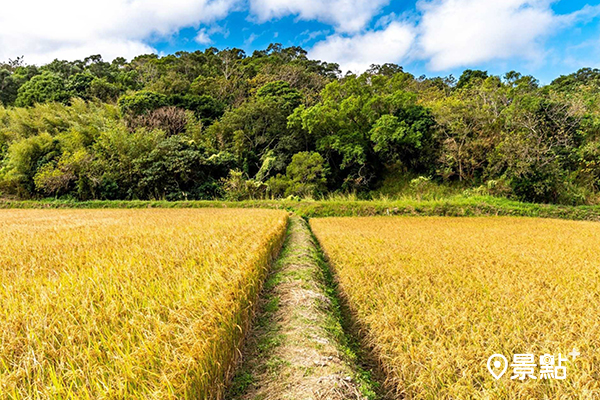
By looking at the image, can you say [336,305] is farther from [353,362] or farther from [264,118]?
[264,118]

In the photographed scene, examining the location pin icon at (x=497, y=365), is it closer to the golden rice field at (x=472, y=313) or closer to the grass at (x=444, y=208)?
the golden rice field at (x=472, y=313)

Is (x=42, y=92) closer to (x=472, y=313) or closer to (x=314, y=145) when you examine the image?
(x=314, y=145)

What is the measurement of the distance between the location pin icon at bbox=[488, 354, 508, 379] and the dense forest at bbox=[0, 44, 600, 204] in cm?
1253

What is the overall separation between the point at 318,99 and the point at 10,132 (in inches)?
775

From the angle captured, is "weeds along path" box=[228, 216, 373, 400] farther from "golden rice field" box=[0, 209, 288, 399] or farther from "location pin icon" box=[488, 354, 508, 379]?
"location pin icon" box=[488, 354, 508, 379]

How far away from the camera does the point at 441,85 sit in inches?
1076

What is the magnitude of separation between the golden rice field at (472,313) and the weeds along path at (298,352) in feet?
0.93

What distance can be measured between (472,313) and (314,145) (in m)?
16.4

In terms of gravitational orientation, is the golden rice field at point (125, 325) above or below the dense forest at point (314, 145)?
below

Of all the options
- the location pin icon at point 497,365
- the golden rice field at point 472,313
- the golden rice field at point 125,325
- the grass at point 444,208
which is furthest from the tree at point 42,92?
the location pin icon at point 497,365

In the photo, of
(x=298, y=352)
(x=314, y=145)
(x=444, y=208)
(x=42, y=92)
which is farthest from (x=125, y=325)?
(x=42, y=92)

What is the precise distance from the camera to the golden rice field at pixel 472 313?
1.46 metres

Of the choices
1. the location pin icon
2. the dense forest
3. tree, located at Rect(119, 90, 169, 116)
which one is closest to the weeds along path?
the location pin icon

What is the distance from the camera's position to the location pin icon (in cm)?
149
